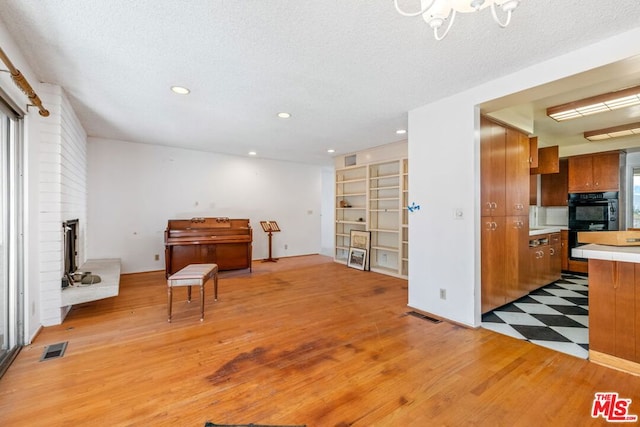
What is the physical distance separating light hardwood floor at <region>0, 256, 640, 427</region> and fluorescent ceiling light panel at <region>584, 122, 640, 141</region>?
12.4 feet

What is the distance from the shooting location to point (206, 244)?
5.08 m

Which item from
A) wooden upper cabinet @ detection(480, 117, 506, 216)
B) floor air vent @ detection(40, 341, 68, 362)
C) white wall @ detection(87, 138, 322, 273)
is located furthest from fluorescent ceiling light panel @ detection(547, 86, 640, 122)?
floor air vent @ detection(40, 341, 68, 362)

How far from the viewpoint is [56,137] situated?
2.78m

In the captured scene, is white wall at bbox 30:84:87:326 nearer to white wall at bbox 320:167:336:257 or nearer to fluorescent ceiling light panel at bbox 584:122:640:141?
white wall at bbox 320:167:336:257

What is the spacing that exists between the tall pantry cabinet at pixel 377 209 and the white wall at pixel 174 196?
1374 millimetres

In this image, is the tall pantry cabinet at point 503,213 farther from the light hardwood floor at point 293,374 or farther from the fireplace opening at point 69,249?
the fireplace opening at point 69,249

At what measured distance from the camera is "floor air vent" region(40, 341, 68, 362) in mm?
2246

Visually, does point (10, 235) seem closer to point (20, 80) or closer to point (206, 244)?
point (20, 80)

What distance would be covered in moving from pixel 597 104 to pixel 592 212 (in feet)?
8.57

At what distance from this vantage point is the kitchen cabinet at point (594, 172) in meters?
4.62

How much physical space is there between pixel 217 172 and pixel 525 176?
18.4 ft

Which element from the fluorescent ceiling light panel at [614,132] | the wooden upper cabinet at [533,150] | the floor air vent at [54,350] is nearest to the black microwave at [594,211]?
the fluorescent ceiling light panel at [614,132]

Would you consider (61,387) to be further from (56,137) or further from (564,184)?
(564,184)

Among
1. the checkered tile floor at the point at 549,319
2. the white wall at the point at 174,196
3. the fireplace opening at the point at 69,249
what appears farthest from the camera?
the white wall at the point at 174,196
